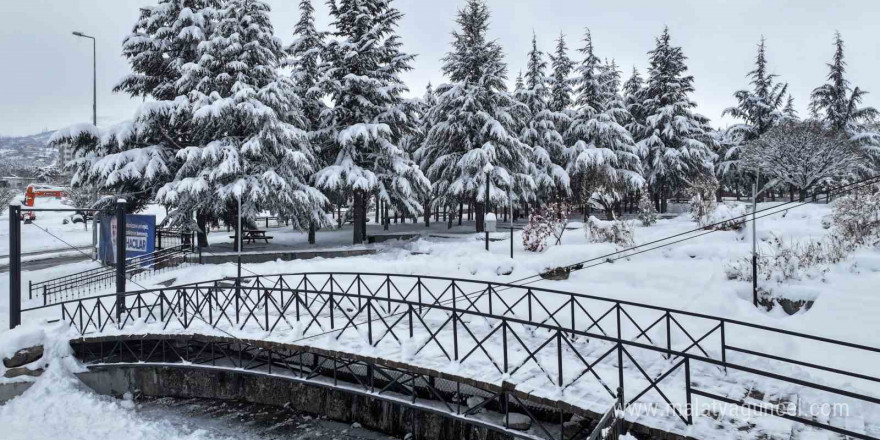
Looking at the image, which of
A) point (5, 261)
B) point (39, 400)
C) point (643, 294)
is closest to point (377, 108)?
point (643, 294)

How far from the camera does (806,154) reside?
29922 millimetres

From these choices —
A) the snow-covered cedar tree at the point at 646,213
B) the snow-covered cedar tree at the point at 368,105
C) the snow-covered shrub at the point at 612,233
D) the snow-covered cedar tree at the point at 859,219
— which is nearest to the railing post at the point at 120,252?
the snow-covered cedar tree at the point at 368,105

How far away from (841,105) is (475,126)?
3137cm

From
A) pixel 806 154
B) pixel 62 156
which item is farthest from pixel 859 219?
pixel 62 156

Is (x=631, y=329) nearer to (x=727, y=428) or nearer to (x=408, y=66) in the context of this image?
(x=727, y=428)

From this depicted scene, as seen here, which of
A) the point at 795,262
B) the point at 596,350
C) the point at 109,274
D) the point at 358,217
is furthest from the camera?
the point at 358,217

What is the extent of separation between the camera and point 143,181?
24172 millimetres

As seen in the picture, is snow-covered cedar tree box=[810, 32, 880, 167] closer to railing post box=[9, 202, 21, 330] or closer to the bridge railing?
the bridge railing

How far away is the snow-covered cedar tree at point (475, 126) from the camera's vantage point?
27.6 meters

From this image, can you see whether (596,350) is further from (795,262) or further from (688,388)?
(795,262)

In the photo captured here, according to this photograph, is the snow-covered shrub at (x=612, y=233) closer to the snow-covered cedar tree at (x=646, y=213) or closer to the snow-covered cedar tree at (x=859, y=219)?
the snow-covered cedar tree at (x=646, y=213)

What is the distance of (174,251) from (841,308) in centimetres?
2326

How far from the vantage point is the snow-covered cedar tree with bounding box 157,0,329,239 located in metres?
22.1

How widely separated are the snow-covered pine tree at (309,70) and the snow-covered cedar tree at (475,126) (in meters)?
6.66
